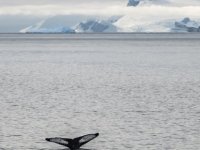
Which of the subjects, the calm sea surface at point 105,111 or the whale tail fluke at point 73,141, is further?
the calm sea surface at point 105,111

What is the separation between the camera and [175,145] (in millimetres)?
37781

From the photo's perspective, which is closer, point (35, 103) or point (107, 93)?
point (35, 103)

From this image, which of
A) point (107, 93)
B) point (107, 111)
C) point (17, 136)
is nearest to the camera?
point (17, 136)

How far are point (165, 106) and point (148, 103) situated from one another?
2.93 m

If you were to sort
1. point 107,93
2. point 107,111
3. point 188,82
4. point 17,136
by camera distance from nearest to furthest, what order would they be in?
1. point 17,136
2. point 107,111
3. point 107,93
4. point 188,82

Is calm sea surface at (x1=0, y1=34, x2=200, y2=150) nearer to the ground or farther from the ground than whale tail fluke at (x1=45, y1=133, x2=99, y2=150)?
nearer to the ground

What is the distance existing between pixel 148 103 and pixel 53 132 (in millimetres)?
18090

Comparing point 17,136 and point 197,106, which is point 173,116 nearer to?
point 197,106

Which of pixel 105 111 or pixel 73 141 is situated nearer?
pixel 73 141

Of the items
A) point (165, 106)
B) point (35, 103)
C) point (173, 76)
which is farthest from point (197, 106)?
point (173, 76)

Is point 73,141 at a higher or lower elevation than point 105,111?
higher

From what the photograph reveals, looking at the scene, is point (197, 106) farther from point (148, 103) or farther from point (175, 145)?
point (175, 145)

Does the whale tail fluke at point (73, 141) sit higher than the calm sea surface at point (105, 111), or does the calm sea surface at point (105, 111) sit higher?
the whale tail fluke at point (73, 141)

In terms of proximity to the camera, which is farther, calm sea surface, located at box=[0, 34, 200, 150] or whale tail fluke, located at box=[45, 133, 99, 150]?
calm sea surface, located at box=[0, 34, 200, 150]
